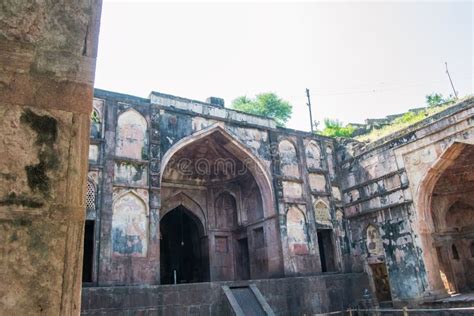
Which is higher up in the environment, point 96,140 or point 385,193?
point 96,140

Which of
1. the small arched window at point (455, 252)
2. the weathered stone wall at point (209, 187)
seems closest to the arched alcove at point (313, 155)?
the weathered stone wall at point (209, 187)

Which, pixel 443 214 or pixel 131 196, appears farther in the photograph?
pixel 443 214

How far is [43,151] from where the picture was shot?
1.32 m

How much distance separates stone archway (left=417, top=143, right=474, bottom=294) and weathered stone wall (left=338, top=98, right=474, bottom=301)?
104 mm

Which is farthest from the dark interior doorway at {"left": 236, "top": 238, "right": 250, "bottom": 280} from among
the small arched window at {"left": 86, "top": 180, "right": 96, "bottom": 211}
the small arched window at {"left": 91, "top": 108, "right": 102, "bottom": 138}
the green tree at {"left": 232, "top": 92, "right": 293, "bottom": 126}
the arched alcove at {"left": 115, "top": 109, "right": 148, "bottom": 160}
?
the green tree at {"left": 232, "top": 92, "right": 293, "bottom": 126}

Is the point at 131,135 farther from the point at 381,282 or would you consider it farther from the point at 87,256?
the point at 381,282

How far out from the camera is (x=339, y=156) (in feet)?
46.3

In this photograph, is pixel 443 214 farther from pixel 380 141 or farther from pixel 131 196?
pixel 131 196

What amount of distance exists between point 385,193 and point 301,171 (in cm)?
268

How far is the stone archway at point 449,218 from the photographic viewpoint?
10875 mm

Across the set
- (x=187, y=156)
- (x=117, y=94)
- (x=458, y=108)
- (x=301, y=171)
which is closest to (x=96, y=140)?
(x=117, y=94)

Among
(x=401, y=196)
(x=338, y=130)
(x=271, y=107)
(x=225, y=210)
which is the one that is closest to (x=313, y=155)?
(x=401, y=196)

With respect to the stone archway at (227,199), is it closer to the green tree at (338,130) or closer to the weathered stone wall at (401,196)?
the weathered stone wall at (401,196)

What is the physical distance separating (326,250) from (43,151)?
12487 millimetres
